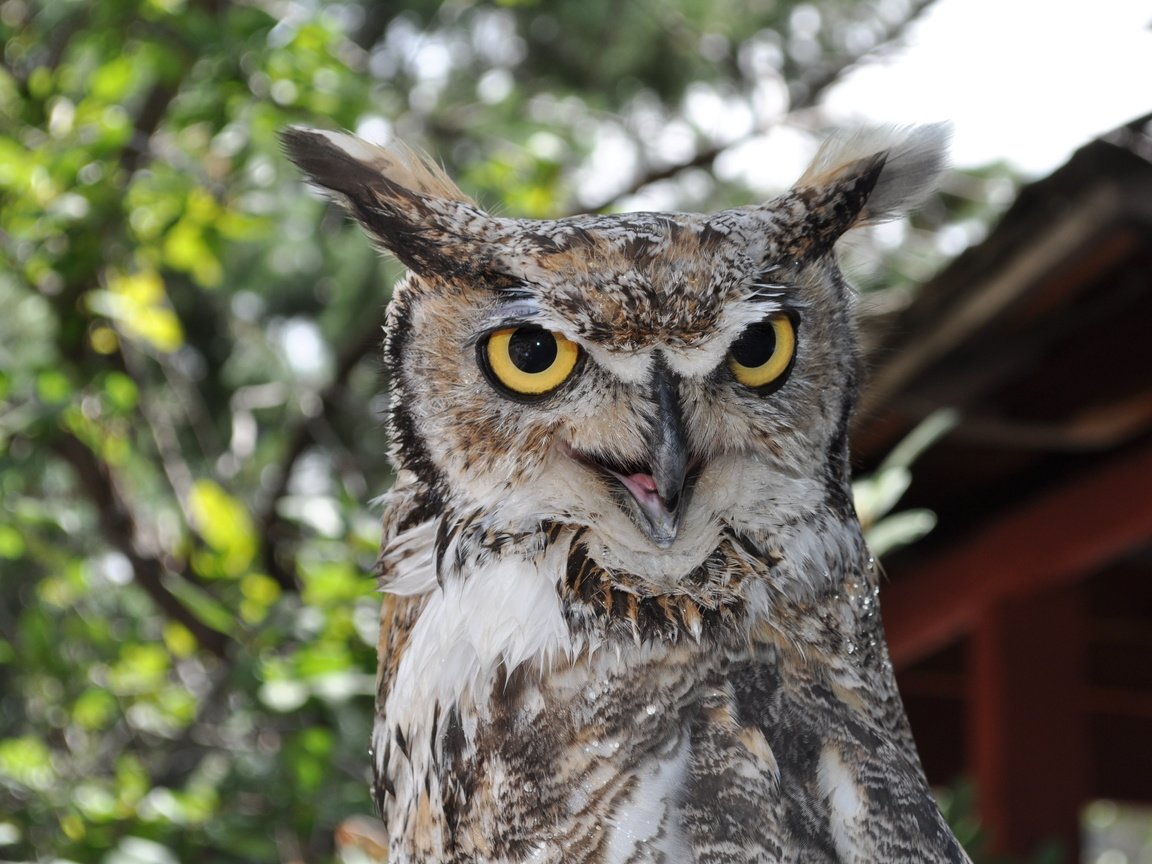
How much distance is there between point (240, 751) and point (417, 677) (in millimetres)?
1635

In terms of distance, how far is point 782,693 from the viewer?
112 cm

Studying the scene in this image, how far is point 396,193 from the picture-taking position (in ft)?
4.00

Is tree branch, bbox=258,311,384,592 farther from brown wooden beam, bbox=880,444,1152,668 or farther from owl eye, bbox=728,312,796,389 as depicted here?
owl eye, bbox=728,312,796,389

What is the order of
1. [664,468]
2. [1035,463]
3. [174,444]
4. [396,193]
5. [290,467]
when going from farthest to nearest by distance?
[1035,463] → [290,467] → [174,444] → [396,193] → [664,468]

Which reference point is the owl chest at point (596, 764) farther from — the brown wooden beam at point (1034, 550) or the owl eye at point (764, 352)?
the brown wooden beam at point (1034, 550)

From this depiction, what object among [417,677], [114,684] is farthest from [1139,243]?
[114,684]

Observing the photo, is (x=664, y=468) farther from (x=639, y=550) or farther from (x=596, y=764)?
(x=596, y=764)

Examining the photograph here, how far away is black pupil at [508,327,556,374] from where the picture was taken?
1.08 m

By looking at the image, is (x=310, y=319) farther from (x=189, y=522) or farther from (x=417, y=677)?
(x=417, y=677)

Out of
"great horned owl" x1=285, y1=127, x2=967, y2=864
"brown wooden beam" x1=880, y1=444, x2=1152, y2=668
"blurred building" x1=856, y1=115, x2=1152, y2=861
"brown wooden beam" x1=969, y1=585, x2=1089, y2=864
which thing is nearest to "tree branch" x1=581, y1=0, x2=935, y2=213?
"blurred building" x1=856, y1=115, x2=1152, y2=861

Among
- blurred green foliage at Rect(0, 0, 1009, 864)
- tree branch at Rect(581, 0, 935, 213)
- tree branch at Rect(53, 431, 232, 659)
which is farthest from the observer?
tree branch at Rect(581, 0, 935, 213)

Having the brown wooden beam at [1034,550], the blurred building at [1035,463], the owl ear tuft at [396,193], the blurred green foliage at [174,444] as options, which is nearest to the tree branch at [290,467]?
the blurred green foliage at [174,444]

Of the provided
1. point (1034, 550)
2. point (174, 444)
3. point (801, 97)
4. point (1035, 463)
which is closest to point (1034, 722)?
point (1034, 550)

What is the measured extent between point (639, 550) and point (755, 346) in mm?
223
